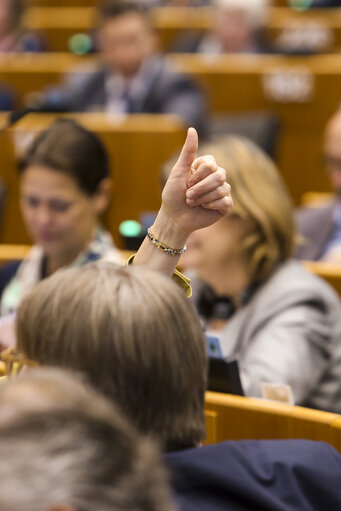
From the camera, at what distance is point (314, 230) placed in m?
3.28

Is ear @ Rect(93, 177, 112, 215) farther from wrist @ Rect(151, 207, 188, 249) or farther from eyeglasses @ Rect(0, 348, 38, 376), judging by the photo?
eyeglasses @ Rect(0, 348, 38, 376)

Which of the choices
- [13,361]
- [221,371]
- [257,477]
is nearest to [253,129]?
[221,371]

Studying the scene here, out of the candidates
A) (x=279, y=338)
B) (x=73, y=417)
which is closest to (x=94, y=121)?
(x=279, y=338)

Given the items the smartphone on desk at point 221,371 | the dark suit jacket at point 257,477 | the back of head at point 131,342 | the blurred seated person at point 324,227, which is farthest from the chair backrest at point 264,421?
the blurred seated person at point 324,227

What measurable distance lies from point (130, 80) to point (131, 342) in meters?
3.89

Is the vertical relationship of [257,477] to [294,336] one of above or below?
above

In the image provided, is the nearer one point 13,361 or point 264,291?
point 13,361

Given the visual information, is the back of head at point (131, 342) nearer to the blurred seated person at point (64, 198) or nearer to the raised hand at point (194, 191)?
the raised hand at point (194, 191)

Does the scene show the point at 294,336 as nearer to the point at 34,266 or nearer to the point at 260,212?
the point at 260,212

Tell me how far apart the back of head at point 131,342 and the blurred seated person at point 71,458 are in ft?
0.95

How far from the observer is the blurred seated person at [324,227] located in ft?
10.5

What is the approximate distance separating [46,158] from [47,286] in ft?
4.61

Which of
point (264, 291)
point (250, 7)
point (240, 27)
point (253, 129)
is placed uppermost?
point (250, 7)

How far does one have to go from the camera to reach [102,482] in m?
0.81
